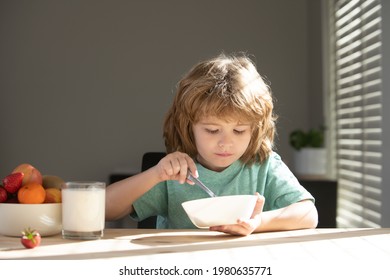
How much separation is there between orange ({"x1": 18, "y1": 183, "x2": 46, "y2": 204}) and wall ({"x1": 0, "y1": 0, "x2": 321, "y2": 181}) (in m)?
3.27

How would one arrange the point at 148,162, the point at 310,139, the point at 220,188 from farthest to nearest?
the point at 310,139 → the point at 148,162 → the point at 220,188

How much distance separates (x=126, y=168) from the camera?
457cm

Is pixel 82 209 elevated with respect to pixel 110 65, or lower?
lower

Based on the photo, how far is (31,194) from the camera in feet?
4.30

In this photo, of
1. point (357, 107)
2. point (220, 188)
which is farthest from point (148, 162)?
point (357, 107)

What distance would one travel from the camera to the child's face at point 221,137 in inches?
59.4

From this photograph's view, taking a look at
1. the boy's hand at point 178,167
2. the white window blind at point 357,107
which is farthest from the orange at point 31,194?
the white window blind at point 357,107

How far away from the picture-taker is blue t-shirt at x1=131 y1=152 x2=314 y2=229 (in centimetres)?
167

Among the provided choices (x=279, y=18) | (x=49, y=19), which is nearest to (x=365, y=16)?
(x=279, y=18)

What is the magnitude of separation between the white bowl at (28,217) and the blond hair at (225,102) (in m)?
0.43

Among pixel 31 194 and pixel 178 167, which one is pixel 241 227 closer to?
pixel 178 167

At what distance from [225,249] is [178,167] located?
0.85 feet

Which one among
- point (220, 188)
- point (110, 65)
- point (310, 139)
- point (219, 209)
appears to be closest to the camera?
point (219, 209)

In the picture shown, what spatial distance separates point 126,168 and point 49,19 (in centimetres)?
119
